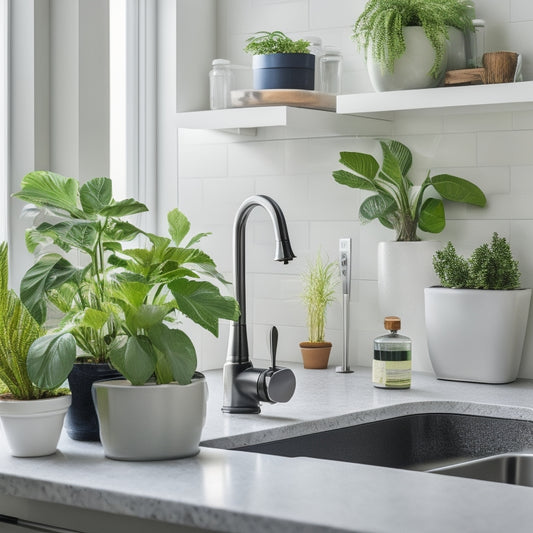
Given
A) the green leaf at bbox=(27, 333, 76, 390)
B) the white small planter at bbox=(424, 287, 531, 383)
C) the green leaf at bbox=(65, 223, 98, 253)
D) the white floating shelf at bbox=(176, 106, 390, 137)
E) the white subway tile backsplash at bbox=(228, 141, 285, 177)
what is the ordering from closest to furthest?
the green leaf at bbox=(27, 333, 76, 390), the green leaf at bbox=(65, 223, 98, 253), the white small planter at bbox=(424, 287, 531, 383), the white floating shelf at bbox=(176, 106, 390, 137), the white subway tile backsplash at bbox=(228, 141, 285, 177)

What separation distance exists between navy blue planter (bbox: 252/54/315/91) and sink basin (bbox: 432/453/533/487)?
0.99m

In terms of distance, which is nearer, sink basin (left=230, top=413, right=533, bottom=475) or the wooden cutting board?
sink basin (left=230, top=413, right=533, bottom=475)

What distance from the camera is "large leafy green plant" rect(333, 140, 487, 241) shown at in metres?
2.33

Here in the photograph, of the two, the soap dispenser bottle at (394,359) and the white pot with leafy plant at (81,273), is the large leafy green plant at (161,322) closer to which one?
the white pot with leafy plant at (81,273)

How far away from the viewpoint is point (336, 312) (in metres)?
2.55

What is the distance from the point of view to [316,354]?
8.13 ft

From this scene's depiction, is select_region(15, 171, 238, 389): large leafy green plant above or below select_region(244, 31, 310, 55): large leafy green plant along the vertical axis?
below

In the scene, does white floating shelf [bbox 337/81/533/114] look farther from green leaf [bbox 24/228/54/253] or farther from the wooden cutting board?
green leaf [bbox 24/228/54/253]

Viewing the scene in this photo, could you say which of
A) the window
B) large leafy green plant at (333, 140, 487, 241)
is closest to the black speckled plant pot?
the window

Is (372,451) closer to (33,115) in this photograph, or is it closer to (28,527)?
(28,527)

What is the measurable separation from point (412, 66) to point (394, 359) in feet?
2.13

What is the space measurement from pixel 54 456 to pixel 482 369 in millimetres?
1120

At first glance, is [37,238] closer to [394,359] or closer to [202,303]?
[202,303]

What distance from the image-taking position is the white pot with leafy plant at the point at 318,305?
2482 mm
